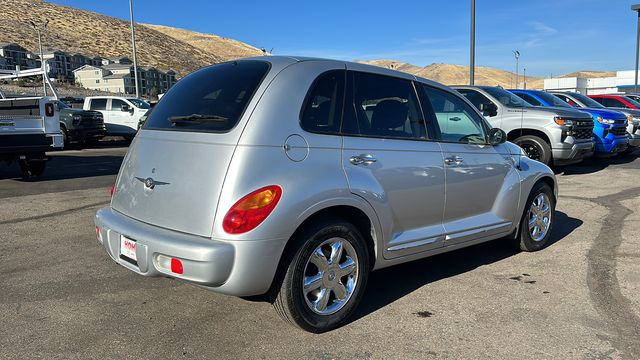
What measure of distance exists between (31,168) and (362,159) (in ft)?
29.5

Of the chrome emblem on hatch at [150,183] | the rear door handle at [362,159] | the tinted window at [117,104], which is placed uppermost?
the tinted window at [117,104]

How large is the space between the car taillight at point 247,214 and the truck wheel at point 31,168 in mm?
8569

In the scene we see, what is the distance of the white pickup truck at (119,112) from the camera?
67.6 feet

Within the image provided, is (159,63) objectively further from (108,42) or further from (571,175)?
(571,175)

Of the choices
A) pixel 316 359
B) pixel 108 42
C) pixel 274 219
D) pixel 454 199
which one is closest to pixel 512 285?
pixel 454 199

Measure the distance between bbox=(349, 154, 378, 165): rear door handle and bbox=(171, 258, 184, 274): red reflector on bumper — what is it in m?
1.29

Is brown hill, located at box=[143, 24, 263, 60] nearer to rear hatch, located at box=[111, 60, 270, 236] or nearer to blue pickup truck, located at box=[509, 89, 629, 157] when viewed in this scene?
blue pickup truck, located at box=[509, 89, 629, 157]

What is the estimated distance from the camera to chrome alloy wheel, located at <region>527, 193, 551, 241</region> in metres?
5.32

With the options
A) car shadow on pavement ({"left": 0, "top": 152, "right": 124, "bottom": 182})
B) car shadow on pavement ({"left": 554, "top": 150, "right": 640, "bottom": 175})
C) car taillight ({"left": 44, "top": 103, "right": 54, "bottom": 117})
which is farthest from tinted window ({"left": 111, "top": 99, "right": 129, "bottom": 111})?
car shadow on pavement ({"left": 554, "top": 150, "right": 640, "bottom": 175})

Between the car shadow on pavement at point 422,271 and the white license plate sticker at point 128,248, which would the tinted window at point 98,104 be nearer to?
the car shadow on pavement at point 422,271

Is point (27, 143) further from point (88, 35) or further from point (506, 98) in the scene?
point (88, 35)

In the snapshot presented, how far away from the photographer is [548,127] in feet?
33.0

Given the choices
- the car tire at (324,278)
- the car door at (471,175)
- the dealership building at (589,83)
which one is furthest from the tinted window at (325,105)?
the dealership building at (589,83)

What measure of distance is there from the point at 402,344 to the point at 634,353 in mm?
1415
